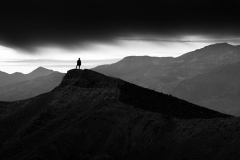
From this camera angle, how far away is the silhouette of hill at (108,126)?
41.3m

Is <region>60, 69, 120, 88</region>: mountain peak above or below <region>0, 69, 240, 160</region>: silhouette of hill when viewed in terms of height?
above

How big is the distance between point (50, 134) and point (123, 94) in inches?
545

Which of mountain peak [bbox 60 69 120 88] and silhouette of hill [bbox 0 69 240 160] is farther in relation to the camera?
mountain peak [bbox 60 69 120 88]

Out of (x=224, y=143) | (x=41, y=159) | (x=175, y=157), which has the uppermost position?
(x=224, y=143)

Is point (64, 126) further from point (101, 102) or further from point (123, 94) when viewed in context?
point (123, 94)

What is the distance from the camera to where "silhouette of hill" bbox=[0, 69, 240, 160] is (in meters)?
41.3

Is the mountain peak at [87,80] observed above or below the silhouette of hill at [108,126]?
above

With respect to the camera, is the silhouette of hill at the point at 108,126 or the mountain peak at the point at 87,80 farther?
the mountain peak at the point at 87,80

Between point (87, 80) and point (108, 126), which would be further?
point (87, 80)

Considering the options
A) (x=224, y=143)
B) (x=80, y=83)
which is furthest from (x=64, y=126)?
(x=224, y=143)

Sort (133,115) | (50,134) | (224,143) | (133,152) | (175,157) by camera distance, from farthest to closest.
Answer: (50,134), (133,115), (133,152), (175,157), (224,143)

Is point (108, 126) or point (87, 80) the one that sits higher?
point (87, 80)

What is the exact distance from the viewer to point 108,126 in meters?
51.7

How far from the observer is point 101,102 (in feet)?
192
